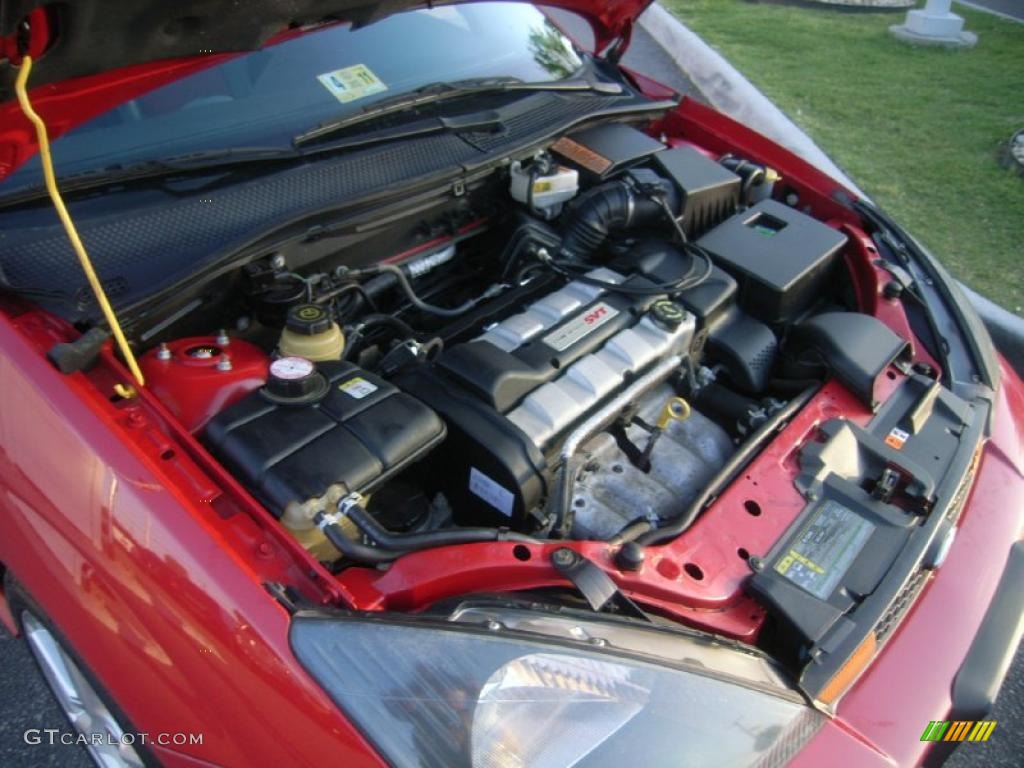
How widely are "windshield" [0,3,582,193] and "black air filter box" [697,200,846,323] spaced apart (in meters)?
0.82

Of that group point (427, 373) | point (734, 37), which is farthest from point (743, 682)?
point (734, 37)

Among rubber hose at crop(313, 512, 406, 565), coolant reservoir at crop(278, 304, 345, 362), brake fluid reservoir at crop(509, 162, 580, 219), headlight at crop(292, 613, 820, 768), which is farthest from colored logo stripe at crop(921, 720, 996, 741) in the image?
brake fluid reservoir at crop(509, 162, 580, 219)

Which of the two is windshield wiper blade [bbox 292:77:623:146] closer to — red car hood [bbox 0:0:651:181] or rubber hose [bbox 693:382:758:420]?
red car hood [bbox 0:0:651:181]

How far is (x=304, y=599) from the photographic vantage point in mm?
1308

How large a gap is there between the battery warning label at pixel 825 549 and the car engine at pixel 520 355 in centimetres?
26

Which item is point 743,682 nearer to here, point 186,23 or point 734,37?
point 186,23

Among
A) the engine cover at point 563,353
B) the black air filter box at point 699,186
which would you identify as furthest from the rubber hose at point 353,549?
the black air filter box at point 699,186

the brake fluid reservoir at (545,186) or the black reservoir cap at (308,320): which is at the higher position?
the brake fluid reservoir at (545,186)

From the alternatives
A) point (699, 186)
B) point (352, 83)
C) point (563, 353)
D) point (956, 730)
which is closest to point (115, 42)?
point (352, 83)

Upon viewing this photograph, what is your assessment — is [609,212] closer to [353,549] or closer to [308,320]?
[308,320]

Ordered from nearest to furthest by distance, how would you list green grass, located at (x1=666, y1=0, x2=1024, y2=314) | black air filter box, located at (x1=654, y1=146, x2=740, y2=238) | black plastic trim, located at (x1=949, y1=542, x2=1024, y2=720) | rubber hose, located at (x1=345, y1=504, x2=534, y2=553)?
rubber hose, located at (x1=345, y1=504, x2=534, y2=553) → black plastic trim, located at (x1=949, y1=542, x2=1024, y2=720) → black air filter box, located at (x1=654, y1=146, x2=740, y2=238) → green grass, located at (x1=666, y1=0, x2=1024, y2=314)

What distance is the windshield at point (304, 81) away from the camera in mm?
1905

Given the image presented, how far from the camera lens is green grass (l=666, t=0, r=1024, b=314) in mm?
4648

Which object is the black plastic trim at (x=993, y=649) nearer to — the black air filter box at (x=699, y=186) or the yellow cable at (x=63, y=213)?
the black air filter box at (x=699, y=186)
